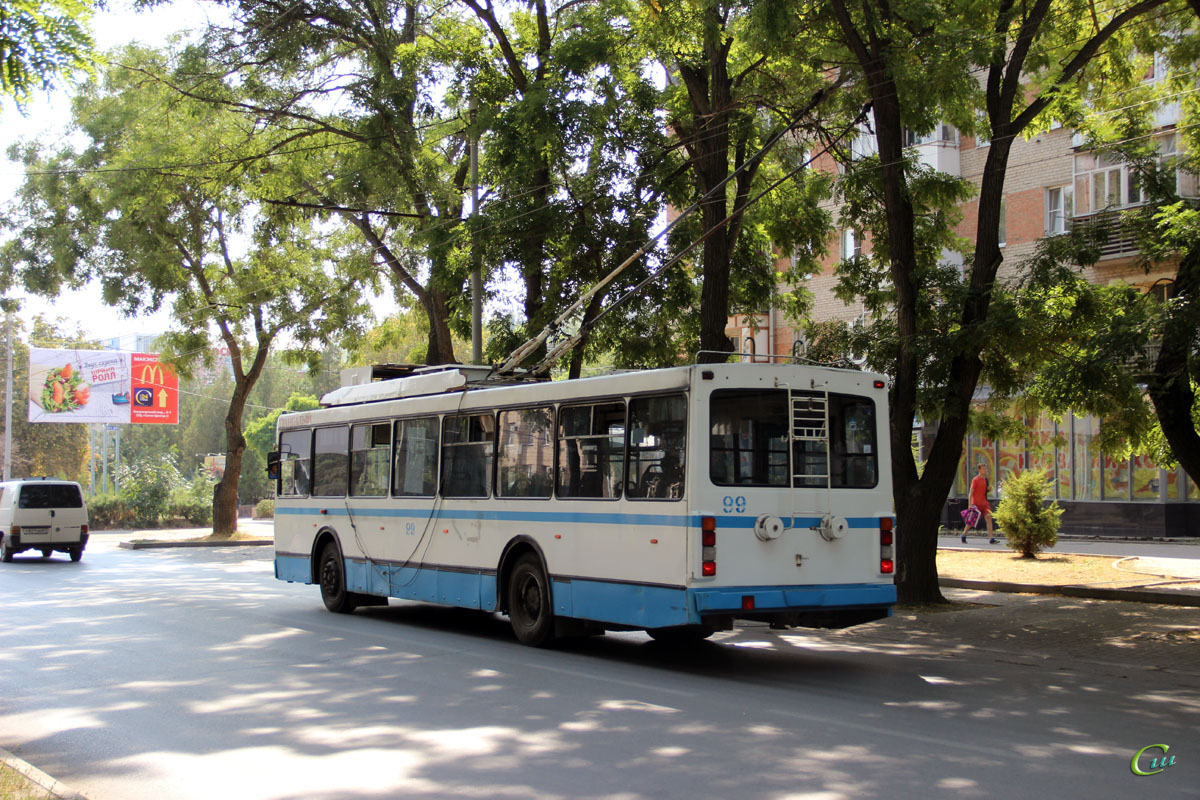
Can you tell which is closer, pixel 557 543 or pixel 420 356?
pixel 557 543

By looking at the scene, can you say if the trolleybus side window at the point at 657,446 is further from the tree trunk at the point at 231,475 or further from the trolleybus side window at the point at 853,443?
the tree trunk at the point at 231,475

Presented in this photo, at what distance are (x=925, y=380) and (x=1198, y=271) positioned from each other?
3579 millimetres

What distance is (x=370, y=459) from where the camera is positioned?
15945 mm

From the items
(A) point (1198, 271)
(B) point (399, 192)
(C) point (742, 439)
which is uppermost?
(B) point (399, 192)

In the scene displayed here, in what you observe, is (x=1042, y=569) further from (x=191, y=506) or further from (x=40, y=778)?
(x=191, y=506)

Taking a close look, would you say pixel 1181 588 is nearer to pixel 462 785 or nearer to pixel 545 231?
pixel 545 231

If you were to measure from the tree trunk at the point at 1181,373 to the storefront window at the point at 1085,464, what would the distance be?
559 inches

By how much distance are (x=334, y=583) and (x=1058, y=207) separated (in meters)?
23.7

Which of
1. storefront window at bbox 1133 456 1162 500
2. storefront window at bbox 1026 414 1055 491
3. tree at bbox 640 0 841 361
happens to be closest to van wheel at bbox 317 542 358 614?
tree at bbox 640 0 841 361

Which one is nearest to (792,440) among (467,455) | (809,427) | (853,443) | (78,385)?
(809,427)

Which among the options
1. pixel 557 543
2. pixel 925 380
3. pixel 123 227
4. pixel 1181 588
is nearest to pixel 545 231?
pixel 925 380

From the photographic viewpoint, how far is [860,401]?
1160cm

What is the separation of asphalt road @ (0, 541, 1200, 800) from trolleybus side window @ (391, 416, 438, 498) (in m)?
1.79

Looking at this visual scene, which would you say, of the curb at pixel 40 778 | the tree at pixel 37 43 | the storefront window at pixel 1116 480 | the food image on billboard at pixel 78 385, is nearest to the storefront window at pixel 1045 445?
the storefront window at pixel 1116 480
